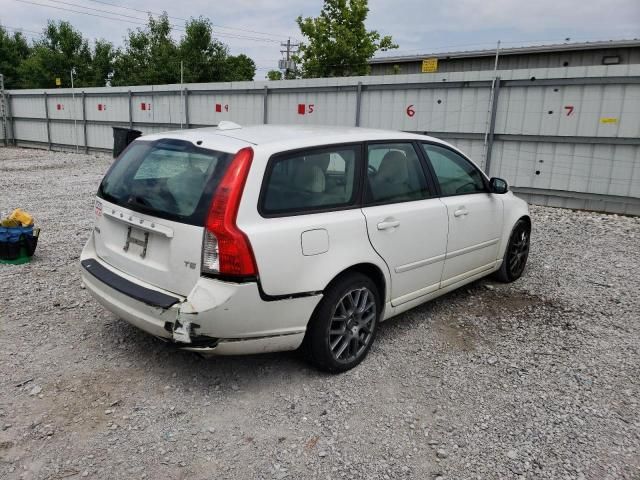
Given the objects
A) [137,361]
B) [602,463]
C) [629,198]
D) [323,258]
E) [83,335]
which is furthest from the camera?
[629,198]

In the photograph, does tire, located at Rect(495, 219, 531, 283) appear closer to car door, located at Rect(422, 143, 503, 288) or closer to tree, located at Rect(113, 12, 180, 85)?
car door, located at Rect(422, 143, 503, 288)

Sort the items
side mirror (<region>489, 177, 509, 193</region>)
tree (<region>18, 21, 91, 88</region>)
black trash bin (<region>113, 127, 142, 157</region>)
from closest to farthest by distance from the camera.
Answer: side mirror (<region>489, 177, 509, 193</region>) → black trash bin (<region>113, 127, 142, 157</region>) → tree (<region>18, 21, 91, 88</region>)

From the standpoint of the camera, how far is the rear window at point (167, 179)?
2.80 metres

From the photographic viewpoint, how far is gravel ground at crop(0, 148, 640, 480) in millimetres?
2486

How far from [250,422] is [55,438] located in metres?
1.00

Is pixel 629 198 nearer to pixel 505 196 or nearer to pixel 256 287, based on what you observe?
pixel 505 196

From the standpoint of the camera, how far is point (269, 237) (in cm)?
274

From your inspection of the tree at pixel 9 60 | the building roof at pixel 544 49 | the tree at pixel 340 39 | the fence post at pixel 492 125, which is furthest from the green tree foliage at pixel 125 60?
the fence post at pixel 492 125

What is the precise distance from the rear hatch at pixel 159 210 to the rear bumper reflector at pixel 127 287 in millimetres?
53

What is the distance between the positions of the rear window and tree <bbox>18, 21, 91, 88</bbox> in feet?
121

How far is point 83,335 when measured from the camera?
3756 millimetres

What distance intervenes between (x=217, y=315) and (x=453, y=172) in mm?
2467

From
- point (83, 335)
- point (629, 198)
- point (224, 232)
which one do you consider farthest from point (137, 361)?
point (629, 198)

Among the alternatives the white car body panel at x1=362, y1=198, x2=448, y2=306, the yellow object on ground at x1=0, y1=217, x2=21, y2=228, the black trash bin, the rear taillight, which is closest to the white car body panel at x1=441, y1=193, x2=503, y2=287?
the white car body panel at x1=362, y1=198, x2=448, y2=306
